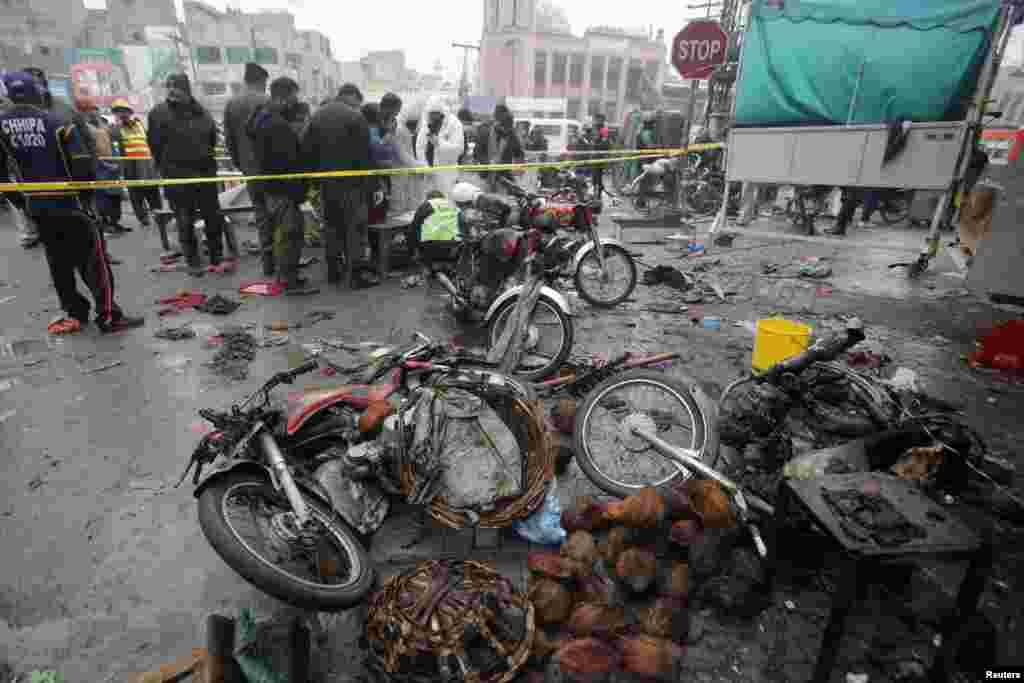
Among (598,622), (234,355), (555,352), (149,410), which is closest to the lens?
(598,622)

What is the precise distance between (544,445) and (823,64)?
6804mm

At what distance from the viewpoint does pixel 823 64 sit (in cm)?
664

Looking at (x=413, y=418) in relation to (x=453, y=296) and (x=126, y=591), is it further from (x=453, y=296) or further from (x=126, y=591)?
(x=453, y=296)

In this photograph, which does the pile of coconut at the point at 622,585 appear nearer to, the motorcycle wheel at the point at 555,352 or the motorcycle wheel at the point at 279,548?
the motorcycle wheel at the point at 279,548

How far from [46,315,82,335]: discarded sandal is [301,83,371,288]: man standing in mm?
2787

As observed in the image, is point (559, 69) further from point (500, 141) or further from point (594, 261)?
point (594, 261)

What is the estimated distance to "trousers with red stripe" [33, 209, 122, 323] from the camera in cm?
490

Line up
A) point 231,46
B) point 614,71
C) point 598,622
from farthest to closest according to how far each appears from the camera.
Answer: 1. point 614,71
2. point 231,46
3. point 598,622

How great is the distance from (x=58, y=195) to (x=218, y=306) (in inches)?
68.9

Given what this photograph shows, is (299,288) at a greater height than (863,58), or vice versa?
(863,58)

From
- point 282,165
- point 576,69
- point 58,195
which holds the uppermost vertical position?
point 576,69

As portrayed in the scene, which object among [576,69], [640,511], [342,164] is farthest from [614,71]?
[640,511]

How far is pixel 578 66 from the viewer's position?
52656mm

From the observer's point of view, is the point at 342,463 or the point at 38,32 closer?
the point at 342,463
